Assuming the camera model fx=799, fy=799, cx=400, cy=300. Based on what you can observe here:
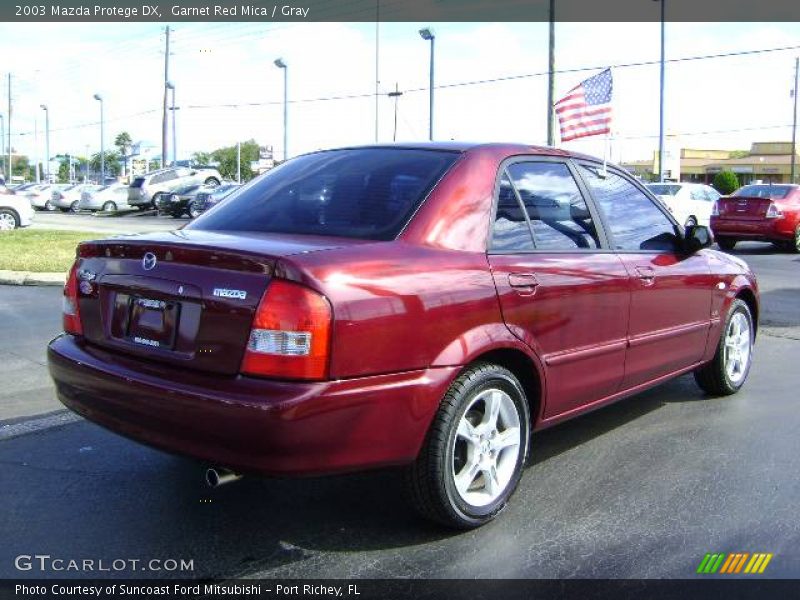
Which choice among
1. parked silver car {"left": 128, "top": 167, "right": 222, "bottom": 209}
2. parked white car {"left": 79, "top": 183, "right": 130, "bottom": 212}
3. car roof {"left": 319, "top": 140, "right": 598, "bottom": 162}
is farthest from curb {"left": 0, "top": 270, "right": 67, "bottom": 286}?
parked white car {"left": 79, "top": 183, "right": 130, "bottom": 212}

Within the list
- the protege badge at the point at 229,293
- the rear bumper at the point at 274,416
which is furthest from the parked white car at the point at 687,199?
the protege badge at the point at 229,293

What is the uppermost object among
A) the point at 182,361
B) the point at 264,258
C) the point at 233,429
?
the point at 264,258

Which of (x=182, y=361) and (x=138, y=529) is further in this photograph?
(x=138, y=529)

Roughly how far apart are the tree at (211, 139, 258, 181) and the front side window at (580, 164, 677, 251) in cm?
9697

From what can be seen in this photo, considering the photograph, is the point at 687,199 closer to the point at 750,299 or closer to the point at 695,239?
the point at 750,299

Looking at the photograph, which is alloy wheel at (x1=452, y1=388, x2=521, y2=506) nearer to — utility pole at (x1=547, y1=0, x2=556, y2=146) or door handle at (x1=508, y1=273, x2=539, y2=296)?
door handle at (x1=508, y1=273, x2=539, y2=296)

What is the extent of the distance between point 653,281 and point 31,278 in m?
8.47

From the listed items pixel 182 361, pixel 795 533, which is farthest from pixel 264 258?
pixel 795 533

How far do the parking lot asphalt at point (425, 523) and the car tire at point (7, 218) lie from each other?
57.5 feet

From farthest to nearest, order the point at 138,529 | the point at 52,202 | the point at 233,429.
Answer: the point at 52,202, the point at 138,529, the point at 233,429

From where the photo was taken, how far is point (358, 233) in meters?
3.35

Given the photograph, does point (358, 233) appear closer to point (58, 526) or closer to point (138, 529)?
point (138, 529)

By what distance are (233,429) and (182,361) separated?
0.41 meters

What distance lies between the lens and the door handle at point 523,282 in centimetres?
350
